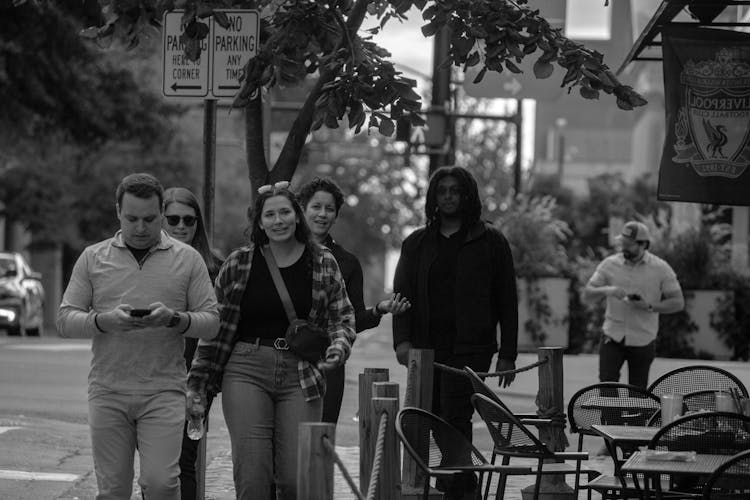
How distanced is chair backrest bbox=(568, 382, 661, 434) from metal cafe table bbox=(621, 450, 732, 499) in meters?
1.93

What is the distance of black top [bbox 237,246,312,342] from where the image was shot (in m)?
6.99

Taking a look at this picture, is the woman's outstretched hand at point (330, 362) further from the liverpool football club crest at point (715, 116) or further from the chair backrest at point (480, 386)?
the liverpool football club crest at point (715, 116)

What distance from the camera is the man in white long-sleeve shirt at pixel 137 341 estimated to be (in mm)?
6547

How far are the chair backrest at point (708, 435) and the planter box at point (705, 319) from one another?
57.5ft

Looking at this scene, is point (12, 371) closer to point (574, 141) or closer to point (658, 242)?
point (658, 242)

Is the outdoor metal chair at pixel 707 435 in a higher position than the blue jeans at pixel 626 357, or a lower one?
higher

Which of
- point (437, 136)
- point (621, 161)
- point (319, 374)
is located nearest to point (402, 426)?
point (319, 374)

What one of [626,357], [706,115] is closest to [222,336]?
[706,115]

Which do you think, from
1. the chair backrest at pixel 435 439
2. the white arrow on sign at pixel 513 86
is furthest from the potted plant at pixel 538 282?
the chair backrest at pixel 435 439

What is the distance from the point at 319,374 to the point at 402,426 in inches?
20.6

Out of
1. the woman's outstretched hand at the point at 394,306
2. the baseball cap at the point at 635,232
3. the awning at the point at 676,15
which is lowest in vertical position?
the woman's outstretched hand at the point at 394,306

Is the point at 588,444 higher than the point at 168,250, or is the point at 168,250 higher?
the point at 168,250

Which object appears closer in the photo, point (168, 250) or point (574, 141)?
point (168, 250)

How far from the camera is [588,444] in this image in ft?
44.0
